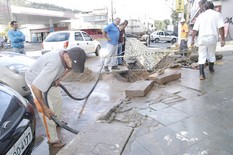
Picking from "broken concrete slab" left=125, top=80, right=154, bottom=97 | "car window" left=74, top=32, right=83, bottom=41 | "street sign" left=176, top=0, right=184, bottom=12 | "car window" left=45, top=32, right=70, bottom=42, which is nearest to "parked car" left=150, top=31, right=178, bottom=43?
"street sign" left=176, top=0, right=184, bottom=12

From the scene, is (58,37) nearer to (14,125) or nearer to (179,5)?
(179,5)

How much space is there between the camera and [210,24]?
496 centimetres

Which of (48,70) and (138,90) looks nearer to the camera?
(48,70)

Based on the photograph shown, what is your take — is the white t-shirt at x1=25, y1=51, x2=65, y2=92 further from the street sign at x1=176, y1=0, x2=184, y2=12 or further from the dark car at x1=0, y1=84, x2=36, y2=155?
the street sign at x1=176, y1=0, x2=184, y2=12

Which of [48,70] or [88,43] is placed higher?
[88,43]

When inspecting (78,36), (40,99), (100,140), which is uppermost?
(78,36)

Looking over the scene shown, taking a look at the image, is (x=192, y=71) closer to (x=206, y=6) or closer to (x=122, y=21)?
(x=206, y=6)

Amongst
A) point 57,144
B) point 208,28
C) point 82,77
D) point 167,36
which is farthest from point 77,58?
point 167,36

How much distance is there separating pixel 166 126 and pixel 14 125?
1.99m

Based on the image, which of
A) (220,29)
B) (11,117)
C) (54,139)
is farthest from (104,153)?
(220,29)

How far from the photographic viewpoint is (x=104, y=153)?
257 centimetres

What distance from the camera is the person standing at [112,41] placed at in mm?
7051

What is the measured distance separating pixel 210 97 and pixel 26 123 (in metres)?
3.18

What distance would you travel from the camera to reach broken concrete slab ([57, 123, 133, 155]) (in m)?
2.62
